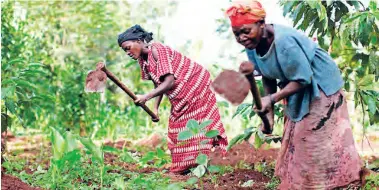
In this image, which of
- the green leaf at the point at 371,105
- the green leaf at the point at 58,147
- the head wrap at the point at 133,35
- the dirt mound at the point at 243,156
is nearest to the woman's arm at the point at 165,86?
the head wrap at the point at 133,35

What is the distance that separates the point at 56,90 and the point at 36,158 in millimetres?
2484

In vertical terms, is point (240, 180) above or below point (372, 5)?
below

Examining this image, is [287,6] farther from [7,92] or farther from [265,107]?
[7,92]

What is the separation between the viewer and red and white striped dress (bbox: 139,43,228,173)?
433 cm

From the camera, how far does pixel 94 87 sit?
381 cm

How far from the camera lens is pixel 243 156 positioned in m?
5.46

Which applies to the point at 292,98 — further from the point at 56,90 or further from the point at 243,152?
the point at 56,90

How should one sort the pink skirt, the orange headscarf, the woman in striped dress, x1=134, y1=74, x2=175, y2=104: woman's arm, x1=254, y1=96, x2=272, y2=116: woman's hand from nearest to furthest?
x1=254, y1=96, x2=272, y2=116: woman's hand → the orange headscarf → the pink skirt → x1=134, y1=74, x2=175, y2=104: woman's arm → the woman in striped dress

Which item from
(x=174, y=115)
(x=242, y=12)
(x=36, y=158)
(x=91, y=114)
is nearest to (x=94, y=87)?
(x=174, y=115)

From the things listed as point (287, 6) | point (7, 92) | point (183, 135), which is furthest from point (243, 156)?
point (7, 92)

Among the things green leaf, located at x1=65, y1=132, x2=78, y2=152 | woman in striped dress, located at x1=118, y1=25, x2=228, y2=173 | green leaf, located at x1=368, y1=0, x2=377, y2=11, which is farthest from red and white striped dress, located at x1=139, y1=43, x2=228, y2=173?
green leaf, located at x1=368, y1=0, x2=377, y2=11

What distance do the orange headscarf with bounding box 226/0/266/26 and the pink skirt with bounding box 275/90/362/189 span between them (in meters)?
0.51

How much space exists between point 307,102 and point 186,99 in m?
1.57

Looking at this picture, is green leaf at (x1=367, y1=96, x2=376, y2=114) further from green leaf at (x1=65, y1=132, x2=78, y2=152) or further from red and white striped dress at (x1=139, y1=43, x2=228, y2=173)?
green leaf at (x1=65, y1=132, x2=78, y2=152)
